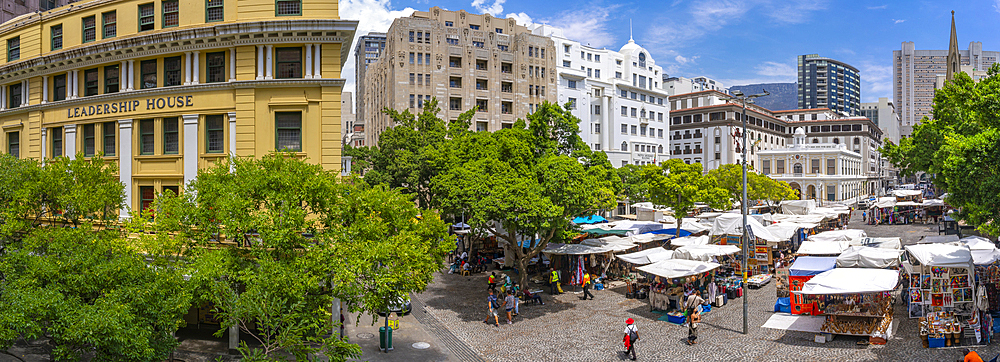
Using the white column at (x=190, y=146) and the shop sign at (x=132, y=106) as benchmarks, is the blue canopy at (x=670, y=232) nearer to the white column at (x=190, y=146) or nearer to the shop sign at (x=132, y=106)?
the white column at (x=190, y=146)

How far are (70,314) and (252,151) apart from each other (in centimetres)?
974

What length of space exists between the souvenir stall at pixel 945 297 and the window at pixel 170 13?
29580 millimetres

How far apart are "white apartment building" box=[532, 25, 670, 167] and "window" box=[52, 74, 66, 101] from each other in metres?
65.5

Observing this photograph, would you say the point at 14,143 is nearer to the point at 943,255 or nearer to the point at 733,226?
the point at 733,226

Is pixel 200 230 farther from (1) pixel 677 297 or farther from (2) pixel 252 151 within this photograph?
(1) pixel 677 297

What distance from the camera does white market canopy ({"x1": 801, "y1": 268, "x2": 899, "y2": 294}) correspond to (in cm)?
Answer: 1816

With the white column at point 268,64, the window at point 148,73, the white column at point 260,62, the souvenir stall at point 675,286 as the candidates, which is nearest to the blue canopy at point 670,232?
the souvenir stall at point 675,286

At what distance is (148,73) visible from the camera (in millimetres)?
23344

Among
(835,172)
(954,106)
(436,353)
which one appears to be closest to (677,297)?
(436,353)

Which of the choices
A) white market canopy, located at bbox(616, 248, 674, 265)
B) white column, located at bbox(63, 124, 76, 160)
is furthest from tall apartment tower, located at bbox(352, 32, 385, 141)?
white market canopy, located at bbox(616, 248, 674, 265)

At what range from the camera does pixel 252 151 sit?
21922 mm

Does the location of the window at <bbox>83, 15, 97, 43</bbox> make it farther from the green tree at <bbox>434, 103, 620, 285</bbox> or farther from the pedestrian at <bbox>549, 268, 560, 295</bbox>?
the pedestrian at <bbox>549, 268, 560, 295</bbox>

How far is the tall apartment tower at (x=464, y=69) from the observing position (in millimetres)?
69500

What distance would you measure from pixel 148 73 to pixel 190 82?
234 cm
